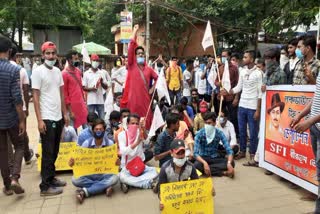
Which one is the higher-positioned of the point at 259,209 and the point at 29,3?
the point at 29,3

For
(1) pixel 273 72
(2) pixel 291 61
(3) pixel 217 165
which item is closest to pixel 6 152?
(3) pixel 217 165

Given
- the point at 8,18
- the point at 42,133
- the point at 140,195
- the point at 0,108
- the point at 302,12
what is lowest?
the point at 140,195

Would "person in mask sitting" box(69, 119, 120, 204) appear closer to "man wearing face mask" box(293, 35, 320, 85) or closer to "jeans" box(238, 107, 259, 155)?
"jeans" box(238, 107, 259, 155)

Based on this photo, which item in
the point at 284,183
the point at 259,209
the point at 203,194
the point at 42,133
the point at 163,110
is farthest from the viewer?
the point at 163,110

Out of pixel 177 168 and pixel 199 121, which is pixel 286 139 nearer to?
pixel 177 168

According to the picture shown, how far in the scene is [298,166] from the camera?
4695 mm

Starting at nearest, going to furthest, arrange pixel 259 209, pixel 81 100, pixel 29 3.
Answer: pixel 259 209, pixel 81 100, pixel 29 3

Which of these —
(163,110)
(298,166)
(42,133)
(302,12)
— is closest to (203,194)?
(298,166)

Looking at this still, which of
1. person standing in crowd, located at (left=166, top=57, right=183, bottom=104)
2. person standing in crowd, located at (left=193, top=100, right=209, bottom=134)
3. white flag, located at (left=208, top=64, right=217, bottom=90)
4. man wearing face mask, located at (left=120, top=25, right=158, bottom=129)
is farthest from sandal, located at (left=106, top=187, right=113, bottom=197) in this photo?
person standing in crowd, located at (left=166, top=57, right=183, bottom=104)

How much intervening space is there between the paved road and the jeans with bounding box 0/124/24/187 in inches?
12.0

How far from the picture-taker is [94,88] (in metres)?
7.61

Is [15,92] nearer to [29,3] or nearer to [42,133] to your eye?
[42,133]

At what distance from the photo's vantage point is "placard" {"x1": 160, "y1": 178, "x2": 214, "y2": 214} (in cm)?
369

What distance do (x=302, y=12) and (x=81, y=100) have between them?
4.35 metres
